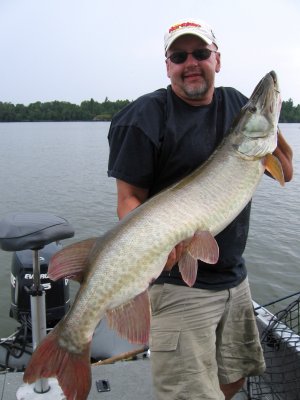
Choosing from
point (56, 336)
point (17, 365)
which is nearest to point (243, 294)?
point (56, 336)

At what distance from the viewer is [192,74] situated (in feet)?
8.27

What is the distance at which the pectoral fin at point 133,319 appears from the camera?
2080 millimetres

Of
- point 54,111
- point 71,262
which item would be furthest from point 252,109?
point 54,111

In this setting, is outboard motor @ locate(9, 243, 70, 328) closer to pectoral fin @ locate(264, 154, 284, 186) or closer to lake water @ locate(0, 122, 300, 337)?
pectoral fin @ locate(264, 154, 284, 186)

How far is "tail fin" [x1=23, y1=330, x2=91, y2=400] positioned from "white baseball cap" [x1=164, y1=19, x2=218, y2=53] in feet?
5.54

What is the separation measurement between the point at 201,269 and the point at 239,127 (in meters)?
0.80

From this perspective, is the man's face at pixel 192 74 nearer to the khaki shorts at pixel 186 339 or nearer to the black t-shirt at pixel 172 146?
the black t-shirt at pixel 172 146

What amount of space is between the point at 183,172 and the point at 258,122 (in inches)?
18.6

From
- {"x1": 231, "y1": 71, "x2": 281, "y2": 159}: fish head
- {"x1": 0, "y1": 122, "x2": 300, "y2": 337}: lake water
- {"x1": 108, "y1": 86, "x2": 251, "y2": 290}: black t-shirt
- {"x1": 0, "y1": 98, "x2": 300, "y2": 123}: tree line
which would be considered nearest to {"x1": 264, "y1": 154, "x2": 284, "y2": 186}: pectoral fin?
{"x1": 231, "y1": 71, "x2": 281, "y2": 159}: fish head

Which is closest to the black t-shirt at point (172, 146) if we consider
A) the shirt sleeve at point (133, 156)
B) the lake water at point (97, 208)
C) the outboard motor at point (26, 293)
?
the shirt sleeve at point (133, 156)

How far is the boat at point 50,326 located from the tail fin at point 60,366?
2.71 feet

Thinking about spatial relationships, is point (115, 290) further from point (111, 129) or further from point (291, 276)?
point (291, 276)

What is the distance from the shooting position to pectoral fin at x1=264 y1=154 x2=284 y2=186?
244 centimetres

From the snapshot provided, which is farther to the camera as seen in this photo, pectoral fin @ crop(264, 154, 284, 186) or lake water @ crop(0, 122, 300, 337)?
lake water @ crop(0, 122, 300, 337)
